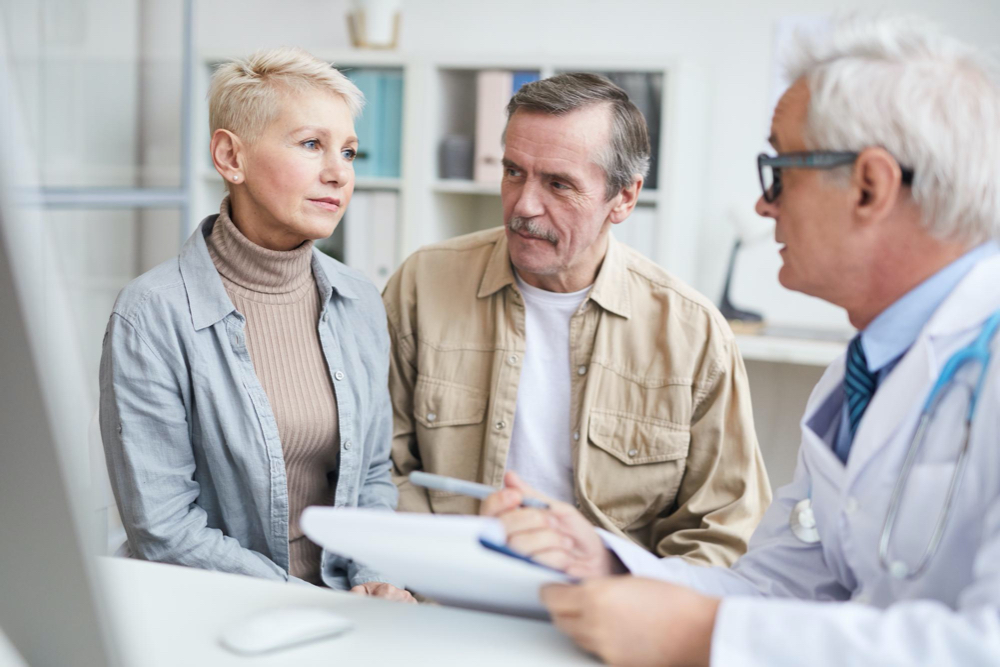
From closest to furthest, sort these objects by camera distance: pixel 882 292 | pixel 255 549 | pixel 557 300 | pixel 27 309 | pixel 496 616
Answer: pixel 27 309, pixel 496 616, pixel 882 292, pixel 255 549, pixel 557 300

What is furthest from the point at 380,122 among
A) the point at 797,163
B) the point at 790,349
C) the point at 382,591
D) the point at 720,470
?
the point at 797,163

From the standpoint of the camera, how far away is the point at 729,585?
1051 millimetres

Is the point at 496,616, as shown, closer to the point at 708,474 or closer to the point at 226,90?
the point at 708,474

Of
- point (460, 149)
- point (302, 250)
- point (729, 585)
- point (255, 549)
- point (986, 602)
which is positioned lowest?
point (255, 549)

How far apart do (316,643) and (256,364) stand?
0.65 m

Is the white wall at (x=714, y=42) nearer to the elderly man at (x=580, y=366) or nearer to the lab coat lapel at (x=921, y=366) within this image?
the elderly man at (x=580, y=366)

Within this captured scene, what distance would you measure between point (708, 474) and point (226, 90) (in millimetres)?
1043

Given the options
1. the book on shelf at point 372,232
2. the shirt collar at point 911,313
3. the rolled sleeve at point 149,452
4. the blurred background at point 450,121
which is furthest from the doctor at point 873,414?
the book on shelf at point 372,232

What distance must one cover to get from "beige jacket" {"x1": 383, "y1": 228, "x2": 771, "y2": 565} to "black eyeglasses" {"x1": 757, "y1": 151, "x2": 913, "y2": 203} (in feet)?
1.84

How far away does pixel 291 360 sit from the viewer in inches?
55.3

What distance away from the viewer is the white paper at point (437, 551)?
29.1 inches

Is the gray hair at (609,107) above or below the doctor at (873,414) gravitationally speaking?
above

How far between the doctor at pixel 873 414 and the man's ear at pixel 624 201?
63 centimetres

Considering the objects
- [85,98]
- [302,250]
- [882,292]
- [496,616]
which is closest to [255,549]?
[302,250]
